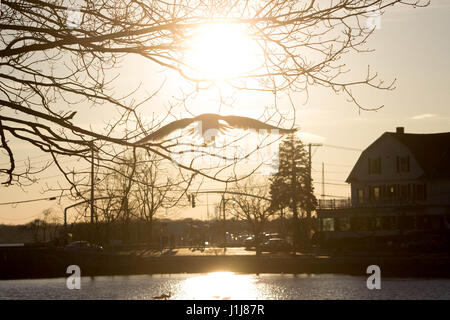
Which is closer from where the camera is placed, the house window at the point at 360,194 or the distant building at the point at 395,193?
the distant building at the point at 395,193

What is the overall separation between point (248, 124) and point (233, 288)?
46239mm

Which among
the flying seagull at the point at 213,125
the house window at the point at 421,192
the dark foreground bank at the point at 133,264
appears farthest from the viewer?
the house window at the point at 421,192

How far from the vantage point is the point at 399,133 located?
81.8 meters

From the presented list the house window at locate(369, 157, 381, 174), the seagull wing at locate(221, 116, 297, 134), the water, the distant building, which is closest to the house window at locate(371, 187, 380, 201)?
the distant building

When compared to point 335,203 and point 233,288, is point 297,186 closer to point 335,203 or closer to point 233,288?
point 335,203

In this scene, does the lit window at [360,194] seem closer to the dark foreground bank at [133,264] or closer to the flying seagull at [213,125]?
the dark foreground bank at [133,264]

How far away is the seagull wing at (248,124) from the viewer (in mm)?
9437

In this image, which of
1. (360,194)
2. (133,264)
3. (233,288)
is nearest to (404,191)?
(360,194)

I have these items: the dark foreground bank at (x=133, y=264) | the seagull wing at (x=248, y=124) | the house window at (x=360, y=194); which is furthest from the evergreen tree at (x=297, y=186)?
the seagull wing at (x=248, y=124)

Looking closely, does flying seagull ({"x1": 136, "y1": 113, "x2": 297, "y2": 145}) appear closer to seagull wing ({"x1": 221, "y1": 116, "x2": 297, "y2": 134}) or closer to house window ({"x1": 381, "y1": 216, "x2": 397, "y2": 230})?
seagull wing ({"x1": 221, "y1": 116, "x2": 297, "y2": 134})

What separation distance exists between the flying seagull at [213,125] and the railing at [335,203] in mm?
68965

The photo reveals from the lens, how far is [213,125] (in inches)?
370

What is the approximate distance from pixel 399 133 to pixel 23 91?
7443 centimetres
